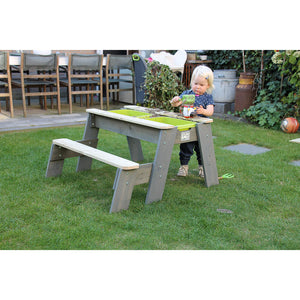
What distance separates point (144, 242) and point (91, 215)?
0.58 m

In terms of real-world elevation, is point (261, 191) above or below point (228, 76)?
below

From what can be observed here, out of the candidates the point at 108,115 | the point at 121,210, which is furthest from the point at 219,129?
the point at 121,210

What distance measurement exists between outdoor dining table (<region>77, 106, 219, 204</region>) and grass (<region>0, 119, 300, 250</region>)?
138 millimetres

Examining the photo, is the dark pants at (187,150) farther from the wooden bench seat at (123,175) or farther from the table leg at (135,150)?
the wooden bench seat at (123,175)

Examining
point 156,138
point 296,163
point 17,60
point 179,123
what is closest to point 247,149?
point 296,163

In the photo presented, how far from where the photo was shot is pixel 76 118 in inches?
256

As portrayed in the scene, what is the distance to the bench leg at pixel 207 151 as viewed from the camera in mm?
3240

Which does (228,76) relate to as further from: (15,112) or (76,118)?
(15,112)

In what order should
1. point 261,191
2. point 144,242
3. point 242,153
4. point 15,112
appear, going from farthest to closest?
point 15,112
point 242,153
point 261,191
point 144,242

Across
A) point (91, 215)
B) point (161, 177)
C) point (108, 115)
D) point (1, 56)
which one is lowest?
point (91, 215)

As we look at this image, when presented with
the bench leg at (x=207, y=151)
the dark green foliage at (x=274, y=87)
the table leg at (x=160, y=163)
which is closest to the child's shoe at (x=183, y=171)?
the bench leg at (x=207, y=151)

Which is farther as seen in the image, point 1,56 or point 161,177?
point 1,56

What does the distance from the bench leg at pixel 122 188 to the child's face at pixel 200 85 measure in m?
1.23

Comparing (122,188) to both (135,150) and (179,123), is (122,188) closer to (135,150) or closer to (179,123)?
(179,123)
